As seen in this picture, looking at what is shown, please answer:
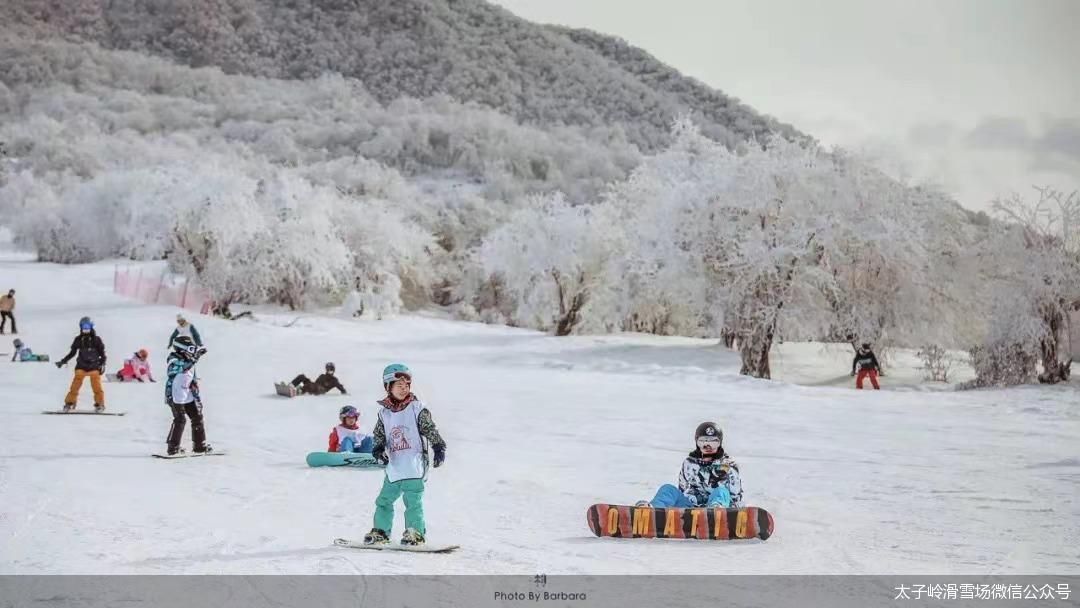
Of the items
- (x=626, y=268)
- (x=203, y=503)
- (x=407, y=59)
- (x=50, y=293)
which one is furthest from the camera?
(x=407, y=59)

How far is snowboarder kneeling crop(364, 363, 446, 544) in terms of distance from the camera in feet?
22.1

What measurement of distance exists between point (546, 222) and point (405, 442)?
32985 millimetres

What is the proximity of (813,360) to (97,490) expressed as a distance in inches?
983

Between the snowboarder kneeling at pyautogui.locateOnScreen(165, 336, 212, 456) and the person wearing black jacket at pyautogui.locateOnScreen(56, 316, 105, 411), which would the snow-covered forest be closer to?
the person wearing black jacket at pyautogui.locateOnScreen(56, 316, 105, 411)

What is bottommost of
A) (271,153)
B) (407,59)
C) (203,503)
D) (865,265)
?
(203,503)

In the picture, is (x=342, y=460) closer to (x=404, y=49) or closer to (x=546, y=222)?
(x=546, y=222)

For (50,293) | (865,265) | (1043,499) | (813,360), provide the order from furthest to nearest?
1. (50,293)
2. (813,360)
3. (865,265)
4. (1043,499)

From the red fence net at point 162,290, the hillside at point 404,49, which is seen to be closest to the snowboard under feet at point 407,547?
the red fence net at point 162,290

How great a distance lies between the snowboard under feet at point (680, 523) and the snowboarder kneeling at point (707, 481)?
138mm

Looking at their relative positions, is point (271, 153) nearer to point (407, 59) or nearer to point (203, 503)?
point (407, 59)

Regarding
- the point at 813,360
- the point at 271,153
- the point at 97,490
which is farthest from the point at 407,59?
the point at 97,490

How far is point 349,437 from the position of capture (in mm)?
11594

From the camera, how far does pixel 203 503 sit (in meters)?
8.77

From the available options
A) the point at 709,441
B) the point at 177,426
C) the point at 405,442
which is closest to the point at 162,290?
the point at 177,426
